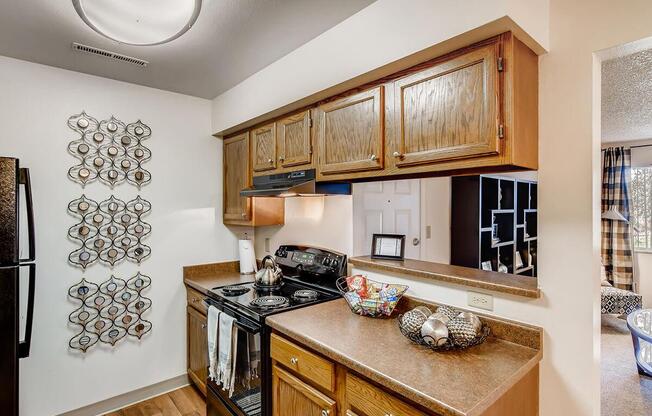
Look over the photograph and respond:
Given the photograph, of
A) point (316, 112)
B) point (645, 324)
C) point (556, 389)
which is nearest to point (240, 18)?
point (316, 112)

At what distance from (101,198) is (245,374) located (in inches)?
64.7

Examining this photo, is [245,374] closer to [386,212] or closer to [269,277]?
[269,277]

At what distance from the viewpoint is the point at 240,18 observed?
1.69 metres

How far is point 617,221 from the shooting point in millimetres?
4762

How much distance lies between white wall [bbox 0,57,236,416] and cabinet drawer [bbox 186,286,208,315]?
0.10 m

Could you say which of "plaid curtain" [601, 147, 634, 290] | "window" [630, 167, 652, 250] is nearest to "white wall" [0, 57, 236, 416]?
"plaid curtain" [601, 147, 634, 290]

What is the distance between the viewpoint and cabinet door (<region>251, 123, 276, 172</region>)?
238 cm

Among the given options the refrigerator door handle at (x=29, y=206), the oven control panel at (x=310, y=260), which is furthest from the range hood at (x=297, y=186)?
the refrigerator door handle at (x=29, y=206)

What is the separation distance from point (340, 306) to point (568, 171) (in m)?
1.27

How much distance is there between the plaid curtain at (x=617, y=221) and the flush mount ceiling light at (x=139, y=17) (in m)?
5.71

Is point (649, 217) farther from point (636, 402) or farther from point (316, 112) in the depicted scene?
point (316, 112)

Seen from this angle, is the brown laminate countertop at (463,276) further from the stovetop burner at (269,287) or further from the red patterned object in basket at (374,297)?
the stovetop burner at (269,287)

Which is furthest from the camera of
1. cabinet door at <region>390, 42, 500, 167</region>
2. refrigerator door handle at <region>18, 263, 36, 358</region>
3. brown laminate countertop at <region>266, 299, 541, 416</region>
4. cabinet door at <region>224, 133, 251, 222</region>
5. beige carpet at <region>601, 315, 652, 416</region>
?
cabinet door at <region>224, 133, 251, 222</region>

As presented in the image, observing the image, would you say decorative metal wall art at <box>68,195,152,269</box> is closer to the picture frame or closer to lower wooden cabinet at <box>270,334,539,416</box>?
lower wooden cabinet at <box>270,334,539,416</box>
